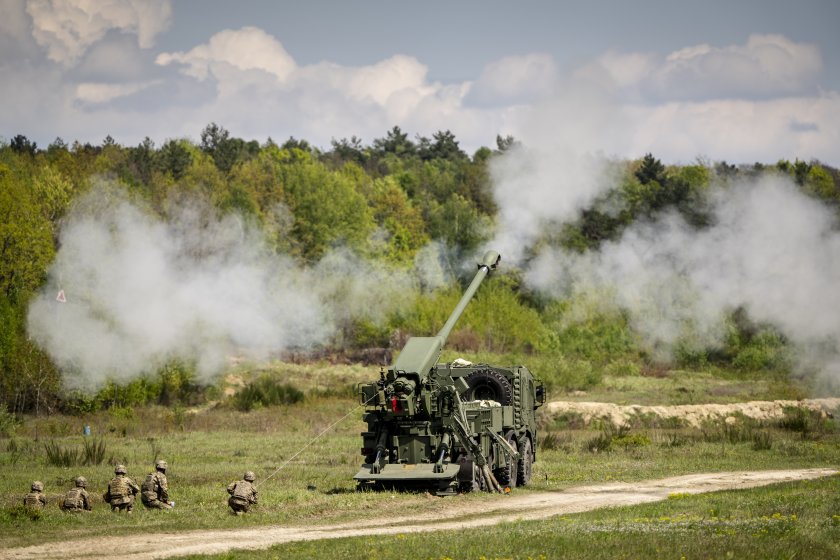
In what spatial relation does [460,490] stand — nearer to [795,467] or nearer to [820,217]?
[795,467]

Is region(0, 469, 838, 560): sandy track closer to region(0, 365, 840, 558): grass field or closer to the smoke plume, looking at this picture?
region(0, 365, 840, 558): grass field

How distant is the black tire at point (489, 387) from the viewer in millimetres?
32344

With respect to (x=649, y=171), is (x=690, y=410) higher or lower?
lower

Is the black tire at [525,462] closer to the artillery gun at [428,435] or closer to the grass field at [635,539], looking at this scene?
the artillery gun at [428,435]

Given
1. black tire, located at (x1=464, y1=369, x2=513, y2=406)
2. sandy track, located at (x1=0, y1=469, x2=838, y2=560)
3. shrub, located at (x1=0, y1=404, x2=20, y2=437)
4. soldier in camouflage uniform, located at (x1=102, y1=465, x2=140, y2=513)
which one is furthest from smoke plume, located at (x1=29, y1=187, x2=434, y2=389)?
sandy track, located at (x1=0, y1=469, x2=838, y2=560)

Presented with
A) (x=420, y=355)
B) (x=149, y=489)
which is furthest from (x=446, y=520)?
(x=149, y=489)

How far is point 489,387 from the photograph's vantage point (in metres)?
32.6

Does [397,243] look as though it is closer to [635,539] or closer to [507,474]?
[507,474]

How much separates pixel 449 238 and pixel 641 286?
1443 centimetres

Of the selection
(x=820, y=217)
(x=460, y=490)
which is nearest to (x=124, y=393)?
(x=460, y=490)

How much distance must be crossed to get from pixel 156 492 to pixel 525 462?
1029cm

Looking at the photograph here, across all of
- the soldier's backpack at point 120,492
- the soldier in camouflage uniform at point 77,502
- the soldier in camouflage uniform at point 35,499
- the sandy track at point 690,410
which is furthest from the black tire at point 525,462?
the sandy track at point 690,410

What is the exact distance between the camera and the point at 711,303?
5753 centimetres

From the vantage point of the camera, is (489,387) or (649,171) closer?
(489,387)
